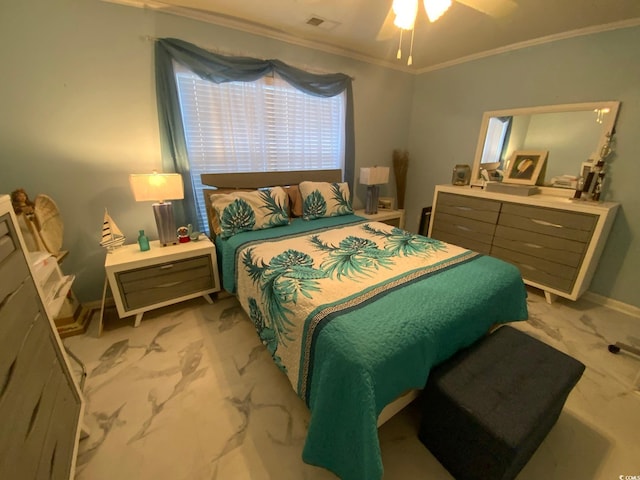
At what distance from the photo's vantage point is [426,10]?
4.62ft

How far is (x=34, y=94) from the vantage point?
5.67ft

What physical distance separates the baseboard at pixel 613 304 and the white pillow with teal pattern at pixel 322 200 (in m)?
2.36

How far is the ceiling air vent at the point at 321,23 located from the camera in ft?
6.84

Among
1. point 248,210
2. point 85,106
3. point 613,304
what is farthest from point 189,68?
point 613,304

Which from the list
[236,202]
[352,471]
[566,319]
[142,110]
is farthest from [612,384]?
[142,110]

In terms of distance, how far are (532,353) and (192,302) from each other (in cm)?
240

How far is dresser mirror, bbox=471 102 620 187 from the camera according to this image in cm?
220

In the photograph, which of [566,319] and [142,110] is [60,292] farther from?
[566,319]

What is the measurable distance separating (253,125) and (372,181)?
4.70 ft

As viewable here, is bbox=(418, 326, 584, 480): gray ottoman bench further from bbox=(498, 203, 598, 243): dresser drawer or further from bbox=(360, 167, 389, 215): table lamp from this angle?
bbox=(360, 167, 389, 215): table lamp

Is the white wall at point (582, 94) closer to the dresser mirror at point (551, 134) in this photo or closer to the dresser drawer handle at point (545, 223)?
the dresser mirror at point (551, 134)

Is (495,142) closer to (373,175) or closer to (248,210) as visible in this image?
(373,175)

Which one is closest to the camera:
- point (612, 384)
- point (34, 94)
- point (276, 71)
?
point (612, 384)

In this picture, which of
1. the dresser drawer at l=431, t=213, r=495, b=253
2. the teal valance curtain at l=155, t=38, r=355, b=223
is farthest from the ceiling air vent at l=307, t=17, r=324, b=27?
the dresser drawer at l=431, t=213, r=495, b=253
